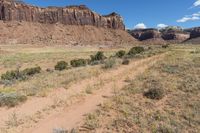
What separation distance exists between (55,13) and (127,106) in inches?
5270

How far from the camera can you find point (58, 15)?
139500 millimetres

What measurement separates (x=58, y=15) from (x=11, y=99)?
435ft

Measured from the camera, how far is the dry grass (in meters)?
9.23

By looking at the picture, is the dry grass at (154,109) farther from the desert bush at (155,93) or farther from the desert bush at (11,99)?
the desert bush at (11,99)

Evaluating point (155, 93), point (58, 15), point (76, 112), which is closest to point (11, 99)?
point (76, 112)

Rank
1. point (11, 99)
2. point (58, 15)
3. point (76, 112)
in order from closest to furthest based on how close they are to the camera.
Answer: point (76, 112), point (11, 99), point (58, 15)

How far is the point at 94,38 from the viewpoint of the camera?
13150 centimetres

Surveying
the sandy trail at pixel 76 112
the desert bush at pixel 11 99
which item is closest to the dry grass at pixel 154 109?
the sandy trail at pixel 76 112

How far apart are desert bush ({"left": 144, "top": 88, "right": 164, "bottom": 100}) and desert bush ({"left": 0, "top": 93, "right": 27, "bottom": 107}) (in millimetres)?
6107

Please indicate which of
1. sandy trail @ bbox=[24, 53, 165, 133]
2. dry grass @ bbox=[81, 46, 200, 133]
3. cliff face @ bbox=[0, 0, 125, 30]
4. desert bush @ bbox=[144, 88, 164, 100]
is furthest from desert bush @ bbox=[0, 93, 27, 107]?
cliff face @ bbox=[0, 0, 125, 30]

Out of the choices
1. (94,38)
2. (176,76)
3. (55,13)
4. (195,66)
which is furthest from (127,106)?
(55,13)

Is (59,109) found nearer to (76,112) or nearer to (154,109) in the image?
(76,112)

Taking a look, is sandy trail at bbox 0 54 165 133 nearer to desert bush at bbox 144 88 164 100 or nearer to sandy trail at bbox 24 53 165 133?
sandy trail at bbox 24 53 165 133

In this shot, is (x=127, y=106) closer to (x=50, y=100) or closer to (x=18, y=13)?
(x=50, y=100)
